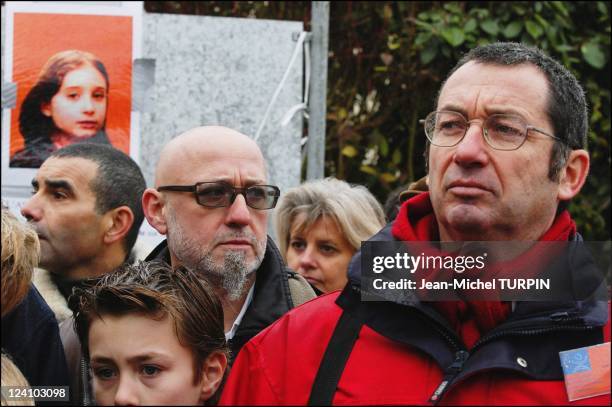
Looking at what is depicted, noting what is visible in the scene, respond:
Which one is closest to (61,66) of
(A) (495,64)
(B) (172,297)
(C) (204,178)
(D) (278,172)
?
(D) (278,172)

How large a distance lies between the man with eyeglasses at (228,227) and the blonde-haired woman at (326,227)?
0.91 meters

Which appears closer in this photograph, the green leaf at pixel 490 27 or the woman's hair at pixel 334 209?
the woman's hair at pixel 334 209

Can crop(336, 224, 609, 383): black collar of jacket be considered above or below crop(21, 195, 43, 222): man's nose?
below

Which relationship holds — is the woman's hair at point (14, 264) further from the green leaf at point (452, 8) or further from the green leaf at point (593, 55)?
the green leaf at point (593, 55)

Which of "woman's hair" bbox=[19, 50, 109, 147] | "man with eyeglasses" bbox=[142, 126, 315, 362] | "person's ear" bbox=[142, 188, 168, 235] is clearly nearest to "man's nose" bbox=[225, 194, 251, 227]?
"man with eyeglasses" bbox=[142, 126, 315, 362]

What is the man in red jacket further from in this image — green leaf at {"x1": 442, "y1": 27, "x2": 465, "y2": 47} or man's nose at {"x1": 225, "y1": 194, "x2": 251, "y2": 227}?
green leaf at {"x1": 442, "y1": 27, "x2": 465, "y2": 47}

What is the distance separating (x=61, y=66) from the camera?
4.29m

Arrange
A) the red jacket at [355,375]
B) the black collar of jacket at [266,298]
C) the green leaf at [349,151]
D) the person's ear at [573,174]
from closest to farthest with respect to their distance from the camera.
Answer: the red jacket at [355,375] → the person's ear at [573,174] → the black collar of jacket at [266,298] → the green leaf at [349,151]

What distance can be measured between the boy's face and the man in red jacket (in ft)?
0.62

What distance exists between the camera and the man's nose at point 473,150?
2277mm

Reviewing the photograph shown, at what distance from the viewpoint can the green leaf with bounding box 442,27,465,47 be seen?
5.37 metres

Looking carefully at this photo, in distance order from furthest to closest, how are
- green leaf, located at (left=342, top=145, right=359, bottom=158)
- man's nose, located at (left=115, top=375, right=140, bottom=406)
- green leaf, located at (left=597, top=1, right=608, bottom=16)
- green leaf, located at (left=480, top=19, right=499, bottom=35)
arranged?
green leaf, located at (left=342, top=145, right=359, bottom=158), green leaf, located at (left=597, top=1, right=608, bottom=16), green leaf, located at (left=480, top=19, right=499, bottom=35), man's nose, located at (left=115, top=375, right=140, bottom=406)

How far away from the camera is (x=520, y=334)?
205 cm

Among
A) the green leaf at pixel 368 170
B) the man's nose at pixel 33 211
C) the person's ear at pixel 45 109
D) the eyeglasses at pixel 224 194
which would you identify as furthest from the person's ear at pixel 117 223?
the green leaf at pixel 368 170
